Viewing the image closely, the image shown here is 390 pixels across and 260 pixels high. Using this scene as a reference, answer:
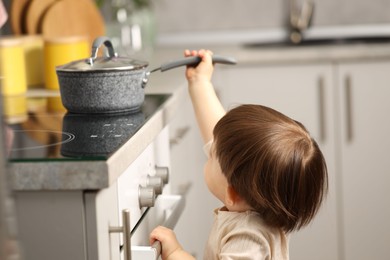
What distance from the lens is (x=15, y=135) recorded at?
1333 mm

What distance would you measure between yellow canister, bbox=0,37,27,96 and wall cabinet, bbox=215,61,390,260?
950mm

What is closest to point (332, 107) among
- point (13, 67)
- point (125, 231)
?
point (13, 67)

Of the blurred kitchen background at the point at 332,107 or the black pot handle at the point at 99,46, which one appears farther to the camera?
the blurred kitchen background at the point at 332,107

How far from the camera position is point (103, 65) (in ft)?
4.79

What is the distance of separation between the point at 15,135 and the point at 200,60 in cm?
48

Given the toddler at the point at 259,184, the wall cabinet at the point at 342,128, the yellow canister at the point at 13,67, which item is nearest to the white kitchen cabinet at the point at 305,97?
the wall cabinet at the point at 342,128

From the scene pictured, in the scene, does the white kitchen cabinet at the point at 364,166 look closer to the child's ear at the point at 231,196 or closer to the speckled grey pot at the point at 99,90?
the speckled grey pot at the point at 99,90

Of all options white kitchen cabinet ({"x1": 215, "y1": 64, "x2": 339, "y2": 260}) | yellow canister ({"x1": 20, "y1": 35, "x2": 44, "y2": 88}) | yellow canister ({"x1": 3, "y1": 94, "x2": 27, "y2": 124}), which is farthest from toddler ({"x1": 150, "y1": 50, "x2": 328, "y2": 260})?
white kitchen cabinet ({"x1": 215, "y1": 64, "x2": 339, "y2": 260})

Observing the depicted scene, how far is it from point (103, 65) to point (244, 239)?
460mm

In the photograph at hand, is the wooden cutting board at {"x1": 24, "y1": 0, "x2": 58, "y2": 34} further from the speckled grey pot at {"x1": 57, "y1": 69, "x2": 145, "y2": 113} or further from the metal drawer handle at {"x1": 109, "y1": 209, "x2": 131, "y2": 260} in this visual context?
the metal drawer handle at {"x1": 109, "y1": 209, "x2": 131, "y2": 260}

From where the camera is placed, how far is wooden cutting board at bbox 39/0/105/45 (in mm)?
2242

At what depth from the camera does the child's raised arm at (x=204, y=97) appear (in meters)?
1.59

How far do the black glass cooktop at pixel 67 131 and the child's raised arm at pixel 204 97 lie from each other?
0.09 metres

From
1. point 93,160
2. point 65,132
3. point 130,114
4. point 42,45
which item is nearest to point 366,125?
point 42,45
